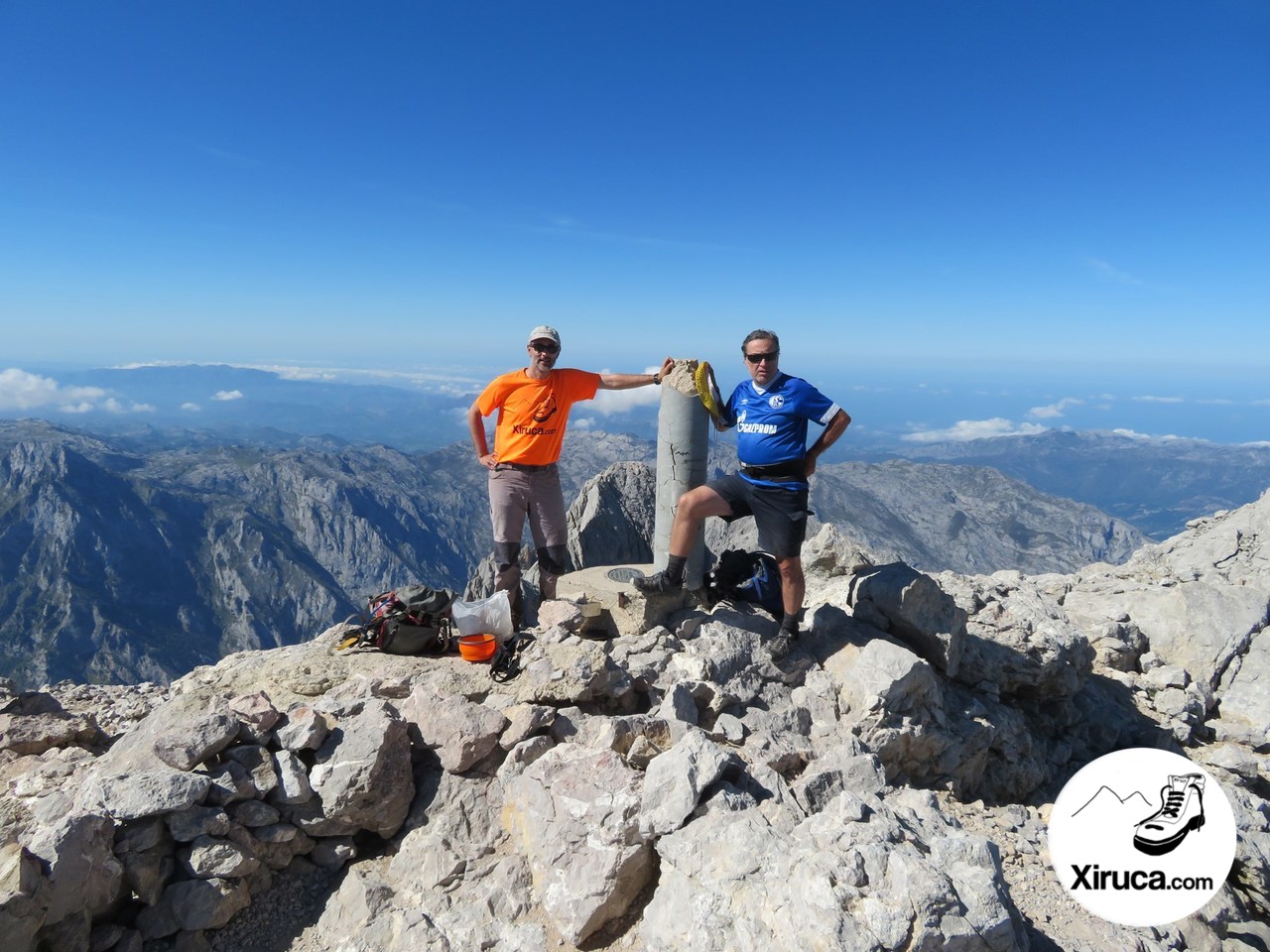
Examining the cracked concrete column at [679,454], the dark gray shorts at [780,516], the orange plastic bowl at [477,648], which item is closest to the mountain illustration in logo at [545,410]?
the cracked concrete column at [679,454]

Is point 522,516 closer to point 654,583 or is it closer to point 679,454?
point 654,583

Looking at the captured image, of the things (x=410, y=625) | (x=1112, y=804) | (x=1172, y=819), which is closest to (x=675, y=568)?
(x=410, y=625)

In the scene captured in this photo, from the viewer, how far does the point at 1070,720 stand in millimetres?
10258

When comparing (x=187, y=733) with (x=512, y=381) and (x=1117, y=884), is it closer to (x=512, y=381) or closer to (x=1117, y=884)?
(x=512, y=381)

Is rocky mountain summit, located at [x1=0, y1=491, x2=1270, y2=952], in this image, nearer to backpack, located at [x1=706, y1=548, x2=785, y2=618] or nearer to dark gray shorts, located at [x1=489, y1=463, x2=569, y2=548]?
backpack, located at [x1=706, y1=548, x2=785, y2=618]

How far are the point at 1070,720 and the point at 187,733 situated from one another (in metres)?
12.5

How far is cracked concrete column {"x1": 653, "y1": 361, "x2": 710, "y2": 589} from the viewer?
1038 cm

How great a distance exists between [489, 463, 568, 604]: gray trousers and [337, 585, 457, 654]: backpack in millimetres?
1014

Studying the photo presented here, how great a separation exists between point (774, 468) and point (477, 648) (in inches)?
187

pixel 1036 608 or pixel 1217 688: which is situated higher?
pixel 1036 608

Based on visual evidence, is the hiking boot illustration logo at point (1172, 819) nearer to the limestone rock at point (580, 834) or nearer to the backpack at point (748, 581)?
the backpack at point (748, 581)

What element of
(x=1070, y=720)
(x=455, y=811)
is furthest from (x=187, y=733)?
(x=1070, y=720)

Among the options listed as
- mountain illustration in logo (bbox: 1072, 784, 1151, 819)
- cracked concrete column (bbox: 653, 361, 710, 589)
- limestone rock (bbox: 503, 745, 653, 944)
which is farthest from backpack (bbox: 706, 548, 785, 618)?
mountain illustration in logo (bbox: 1072, 784, 1151, 819)

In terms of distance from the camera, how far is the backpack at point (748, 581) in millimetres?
9336
